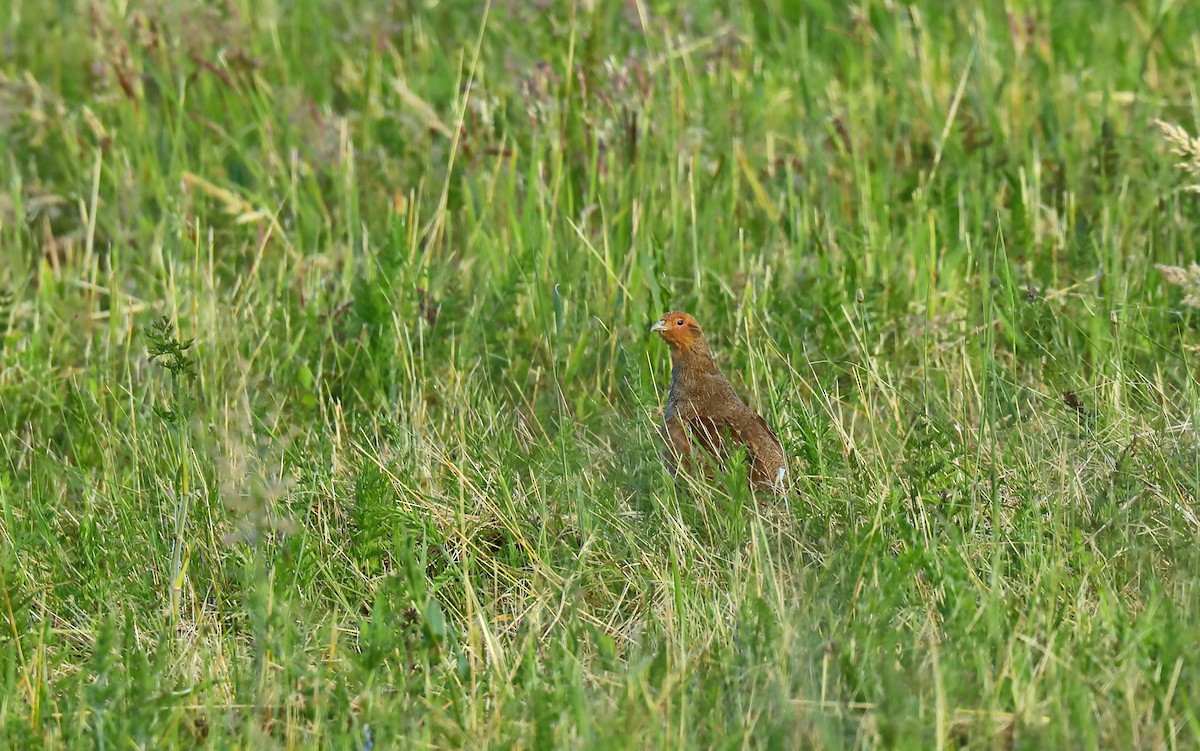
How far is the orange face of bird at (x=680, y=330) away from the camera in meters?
4.83

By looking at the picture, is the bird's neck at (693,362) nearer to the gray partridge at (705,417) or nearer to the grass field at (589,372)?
the gray partridge at (705,417)

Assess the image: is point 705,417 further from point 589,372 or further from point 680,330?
point 589,372

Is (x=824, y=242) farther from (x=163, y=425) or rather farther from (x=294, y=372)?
(x=163, y=425)

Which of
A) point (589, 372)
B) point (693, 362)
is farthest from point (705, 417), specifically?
point (589, 372)

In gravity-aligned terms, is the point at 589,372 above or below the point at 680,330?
below

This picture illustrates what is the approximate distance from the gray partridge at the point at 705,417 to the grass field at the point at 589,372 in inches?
4.5

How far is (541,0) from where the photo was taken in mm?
6508

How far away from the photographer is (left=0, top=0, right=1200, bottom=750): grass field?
3285 millimetres

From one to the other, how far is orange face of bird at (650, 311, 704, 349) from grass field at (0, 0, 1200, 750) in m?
0.19

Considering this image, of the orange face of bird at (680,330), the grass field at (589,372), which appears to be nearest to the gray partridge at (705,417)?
the orange face of bird at (680,330)

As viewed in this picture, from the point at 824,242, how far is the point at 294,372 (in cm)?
206

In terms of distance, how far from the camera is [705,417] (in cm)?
453

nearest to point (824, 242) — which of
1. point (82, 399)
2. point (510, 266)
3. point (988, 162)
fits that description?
point (988, 162)

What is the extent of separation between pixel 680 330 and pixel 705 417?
0.41 metres
